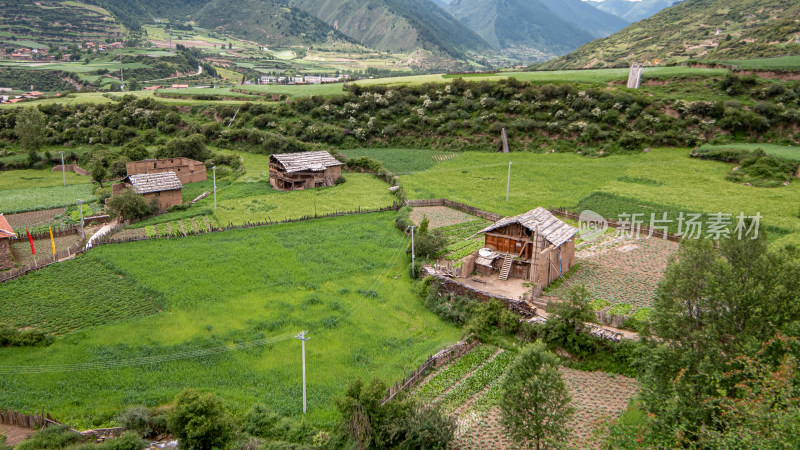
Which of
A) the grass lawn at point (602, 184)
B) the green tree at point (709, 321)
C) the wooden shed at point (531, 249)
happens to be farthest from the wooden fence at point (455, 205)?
the green tree at point (709, 321)

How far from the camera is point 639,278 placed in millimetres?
27703

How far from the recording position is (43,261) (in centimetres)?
3025

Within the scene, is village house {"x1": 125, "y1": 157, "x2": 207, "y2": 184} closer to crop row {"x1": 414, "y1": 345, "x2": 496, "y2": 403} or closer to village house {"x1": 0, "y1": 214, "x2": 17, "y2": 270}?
village house {"x1": 0, "y1": 214, "x2": 17, "y2": 270}

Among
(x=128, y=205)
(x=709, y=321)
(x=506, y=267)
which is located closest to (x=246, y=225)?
(x=128, y=205)

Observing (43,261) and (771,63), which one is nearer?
(43,261)

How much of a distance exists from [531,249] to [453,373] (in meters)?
10.3

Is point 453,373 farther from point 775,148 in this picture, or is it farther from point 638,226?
point 775,148

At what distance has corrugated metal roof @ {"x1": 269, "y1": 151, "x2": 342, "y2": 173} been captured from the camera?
47406 millimetres

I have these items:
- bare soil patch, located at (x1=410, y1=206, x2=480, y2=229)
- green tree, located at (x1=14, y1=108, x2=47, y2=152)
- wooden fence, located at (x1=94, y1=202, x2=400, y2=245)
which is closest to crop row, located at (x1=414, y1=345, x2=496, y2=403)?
bare soil patch, located at (x1=410, y1=206, x2=480, y2=229)

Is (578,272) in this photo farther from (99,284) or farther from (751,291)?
(99,284)

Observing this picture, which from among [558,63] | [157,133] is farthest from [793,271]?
[558,63]

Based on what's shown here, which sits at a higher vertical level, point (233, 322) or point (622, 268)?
point (622, 268)

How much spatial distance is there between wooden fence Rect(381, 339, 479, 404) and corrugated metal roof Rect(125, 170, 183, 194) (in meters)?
30.8

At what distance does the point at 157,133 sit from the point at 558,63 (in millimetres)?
97584
